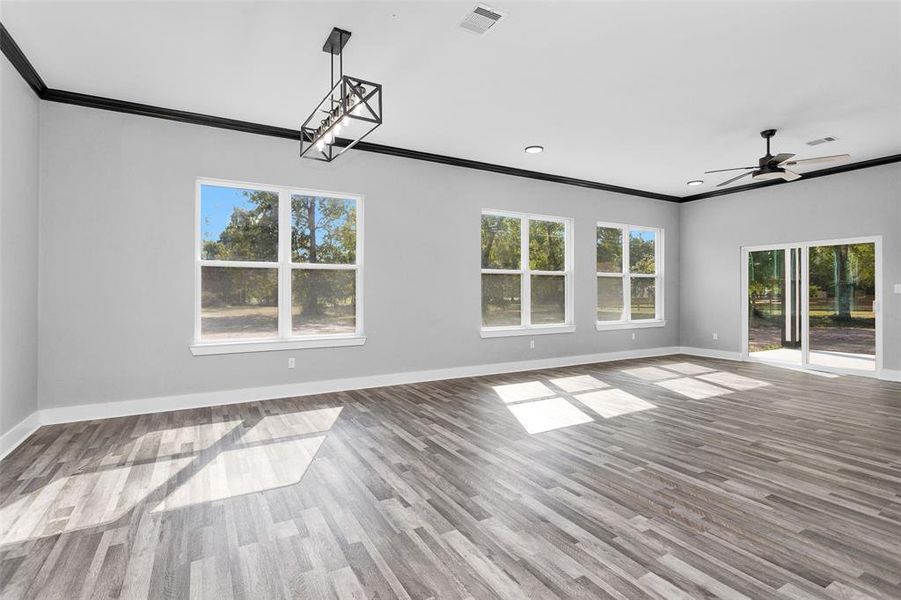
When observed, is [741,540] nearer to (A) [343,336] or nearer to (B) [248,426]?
(B) [248,426]

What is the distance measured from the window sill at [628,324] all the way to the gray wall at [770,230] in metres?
0.67

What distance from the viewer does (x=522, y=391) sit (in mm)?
5281

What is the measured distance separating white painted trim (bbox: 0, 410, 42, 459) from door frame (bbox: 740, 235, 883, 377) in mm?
9202

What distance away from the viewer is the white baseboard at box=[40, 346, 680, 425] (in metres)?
4.05

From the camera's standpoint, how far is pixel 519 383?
18.7 ft

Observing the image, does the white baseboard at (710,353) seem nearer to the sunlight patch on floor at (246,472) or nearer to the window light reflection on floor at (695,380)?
the window light reflection on floor at (695,380)

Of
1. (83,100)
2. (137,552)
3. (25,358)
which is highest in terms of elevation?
(83,100)

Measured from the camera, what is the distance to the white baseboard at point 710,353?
7.71 metres

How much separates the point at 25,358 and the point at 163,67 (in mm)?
2564

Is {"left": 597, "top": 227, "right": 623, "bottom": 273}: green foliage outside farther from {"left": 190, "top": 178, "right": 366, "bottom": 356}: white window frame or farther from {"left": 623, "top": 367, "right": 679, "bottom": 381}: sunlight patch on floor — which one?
{"left": 190, "top": 178, "right": 366, "bottom": 356}: white window frame

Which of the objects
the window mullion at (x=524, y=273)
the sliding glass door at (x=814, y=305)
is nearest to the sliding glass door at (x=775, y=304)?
the sliding glass door at (x=814, y=305)

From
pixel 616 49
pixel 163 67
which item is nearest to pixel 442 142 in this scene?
pixel 616 49

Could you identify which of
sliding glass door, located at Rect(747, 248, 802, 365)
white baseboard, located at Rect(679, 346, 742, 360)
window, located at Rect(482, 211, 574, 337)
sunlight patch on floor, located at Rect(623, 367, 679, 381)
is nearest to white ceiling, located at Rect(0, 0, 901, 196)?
window, located at Rect(482, 211, 574, 337)

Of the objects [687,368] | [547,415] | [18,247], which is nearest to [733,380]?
[687,368]
